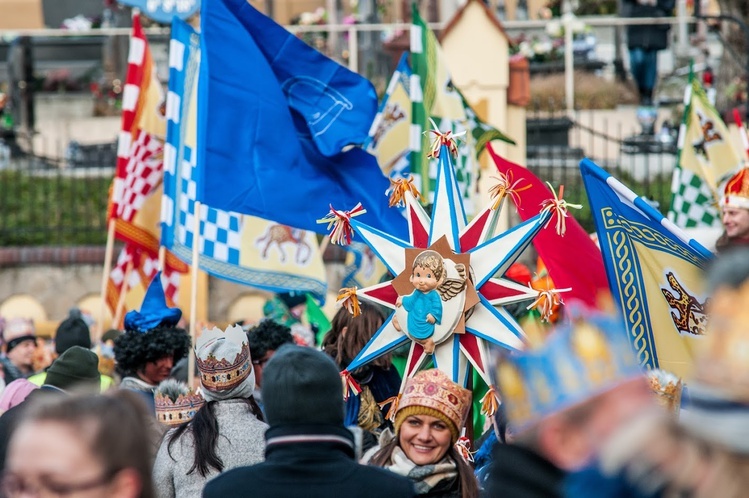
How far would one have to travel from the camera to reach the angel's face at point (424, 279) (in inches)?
220

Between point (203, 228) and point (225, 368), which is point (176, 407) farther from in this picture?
point (203, 228)

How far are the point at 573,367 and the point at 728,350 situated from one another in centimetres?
40

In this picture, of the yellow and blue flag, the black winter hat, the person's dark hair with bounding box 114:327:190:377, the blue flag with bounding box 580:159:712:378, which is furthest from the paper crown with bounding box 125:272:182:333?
the blue flag with bounding box 580:159:712:378

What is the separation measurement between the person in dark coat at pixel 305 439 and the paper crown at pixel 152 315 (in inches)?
122

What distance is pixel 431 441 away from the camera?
4.55 metres

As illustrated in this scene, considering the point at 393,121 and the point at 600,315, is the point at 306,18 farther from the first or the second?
the point at 600,315

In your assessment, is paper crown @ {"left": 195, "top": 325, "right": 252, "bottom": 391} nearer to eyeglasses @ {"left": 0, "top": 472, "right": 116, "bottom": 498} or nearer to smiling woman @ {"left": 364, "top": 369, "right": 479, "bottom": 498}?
smiling woman @ {"left": 364, "top": 369, "right": 479, "bottom": 498}

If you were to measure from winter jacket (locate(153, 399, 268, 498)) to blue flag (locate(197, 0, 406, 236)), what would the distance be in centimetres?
303

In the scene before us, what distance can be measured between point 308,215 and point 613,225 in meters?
2.35

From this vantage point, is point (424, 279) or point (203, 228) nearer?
point (424, 279)

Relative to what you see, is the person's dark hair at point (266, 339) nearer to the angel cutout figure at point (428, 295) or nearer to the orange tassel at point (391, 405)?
the orange tassel at point (391, 405)

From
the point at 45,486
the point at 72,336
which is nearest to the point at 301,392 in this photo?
the point at 45,486

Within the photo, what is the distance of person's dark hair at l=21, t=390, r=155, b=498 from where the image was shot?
291 cm

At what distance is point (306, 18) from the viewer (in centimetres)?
2114
